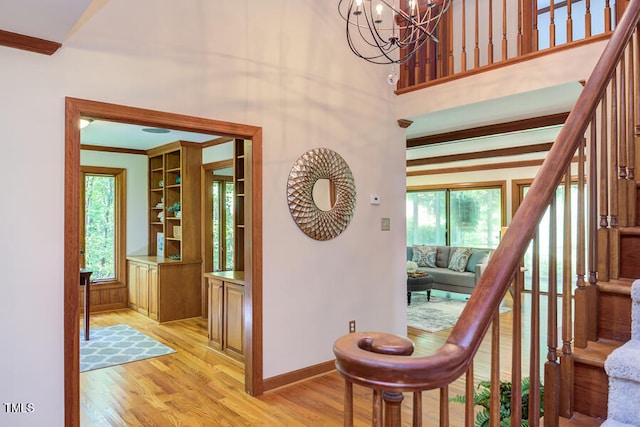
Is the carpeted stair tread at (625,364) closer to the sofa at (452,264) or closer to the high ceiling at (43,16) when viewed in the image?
the high ceiling at (43,16)

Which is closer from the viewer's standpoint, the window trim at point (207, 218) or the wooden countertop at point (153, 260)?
the wooden countertop at point (153, 260)

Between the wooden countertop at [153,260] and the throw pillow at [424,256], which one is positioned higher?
the wooden countertop at [153,260]

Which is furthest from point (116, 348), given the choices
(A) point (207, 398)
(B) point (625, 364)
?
(B) point (625, 364)

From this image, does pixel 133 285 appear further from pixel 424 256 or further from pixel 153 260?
pixel 424 256

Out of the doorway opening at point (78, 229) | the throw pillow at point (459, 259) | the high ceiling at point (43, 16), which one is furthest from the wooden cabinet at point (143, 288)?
the throw pillow at point (459, 259)

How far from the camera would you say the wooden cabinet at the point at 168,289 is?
5.80 meters

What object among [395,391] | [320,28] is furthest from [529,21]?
[395,391]

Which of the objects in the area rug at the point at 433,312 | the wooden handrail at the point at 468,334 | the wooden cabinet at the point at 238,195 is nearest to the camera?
the wooden handrail at the point at 468,334

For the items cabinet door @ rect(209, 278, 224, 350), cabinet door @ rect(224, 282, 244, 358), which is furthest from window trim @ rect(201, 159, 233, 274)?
cabinet door @ rect(224, 282, 244, 358)

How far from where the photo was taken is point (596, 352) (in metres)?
1.41

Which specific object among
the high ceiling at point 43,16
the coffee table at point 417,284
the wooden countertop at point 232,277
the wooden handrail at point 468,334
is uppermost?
the high ceiling at point 43,16

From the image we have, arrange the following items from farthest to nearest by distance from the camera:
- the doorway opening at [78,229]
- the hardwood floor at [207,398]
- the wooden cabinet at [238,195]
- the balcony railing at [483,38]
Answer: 1. the wooden cabinet at [238,195]
2. the balcony railing at [483,38]
3. the hardwood floor at [207,398]
4. the doorway opening at [78,229]

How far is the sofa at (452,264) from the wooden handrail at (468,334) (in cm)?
646

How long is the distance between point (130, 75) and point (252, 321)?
194cm
